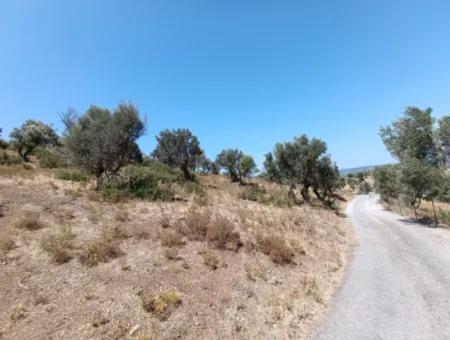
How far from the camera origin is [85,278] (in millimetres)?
6188

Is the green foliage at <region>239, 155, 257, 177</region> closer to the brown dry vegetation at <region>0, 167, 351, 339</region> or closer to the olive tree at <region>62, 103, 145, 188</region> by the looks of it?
the olive tree at <region>62, 103, 145, 188</region>

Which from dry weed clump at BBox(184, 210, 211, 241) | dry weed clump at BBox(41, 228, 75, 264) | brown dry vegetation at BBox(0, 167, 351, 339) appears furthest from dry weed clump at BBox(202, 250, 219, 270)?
dry weed clump at BBox(41, 228, 75, 264)

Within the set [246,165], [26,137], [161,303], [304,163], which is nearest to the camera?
[161,303]

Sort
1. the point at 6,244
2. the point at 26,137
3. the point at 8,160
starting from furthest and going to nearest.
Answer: the point at 26,137
the point at 8,160
the point at 6,244

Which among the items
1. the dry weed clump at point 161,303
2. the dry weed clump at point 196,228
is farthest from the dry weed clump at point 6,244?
Answer: the dry weed clump at point 196,228

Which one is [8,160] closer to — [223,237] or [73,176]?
[73,176]

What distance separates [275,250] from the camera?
29.6 feet

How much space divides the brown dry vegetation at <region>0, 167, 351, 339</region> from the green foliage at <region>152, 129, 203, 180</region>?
23285 millimetres

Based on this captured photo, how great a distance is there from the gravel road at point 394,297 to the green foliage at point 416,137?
10718 millimetres

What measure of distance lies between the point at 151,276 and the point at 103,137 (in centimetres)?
1378

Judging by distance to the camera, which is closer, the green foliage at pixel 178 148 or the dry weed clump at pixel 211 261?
Result: the dry weed clump at pixel 211 261

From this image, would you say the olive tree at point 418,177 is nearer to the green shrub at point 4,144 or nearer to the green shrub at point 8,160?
the green shrub at point 8,160

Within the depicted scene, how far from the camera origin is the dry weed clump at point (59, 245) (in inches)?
271


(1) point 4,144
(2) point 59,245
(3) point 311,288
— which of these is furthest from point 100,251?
(1) point 4,144
